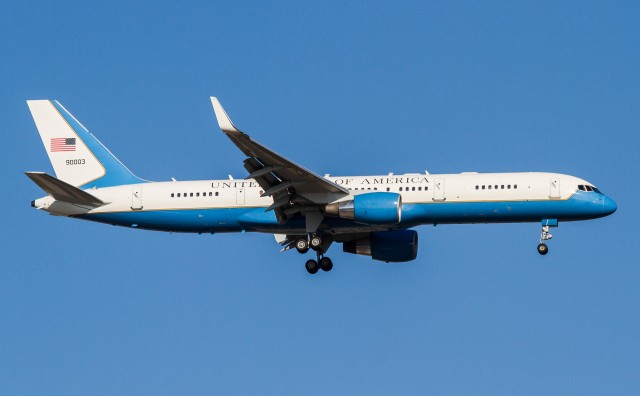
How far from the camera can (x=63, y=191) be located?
208 ft

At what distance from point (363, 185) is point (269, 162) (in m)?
6.39

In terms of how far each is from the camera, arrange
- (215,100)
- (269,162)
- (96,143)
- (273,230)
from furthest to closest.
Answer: (96,143) < (273,230) < (269,162) < (215,100)

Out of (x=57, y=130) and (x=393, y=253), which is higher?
(x=57, y=130)

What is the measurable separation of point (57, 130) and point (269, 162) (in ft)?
50.0

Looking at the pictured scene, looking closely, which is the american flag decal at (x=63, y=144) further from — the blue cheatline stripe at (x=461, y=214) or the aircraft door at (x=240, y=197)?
the aircraft door at (x=240, y=197)

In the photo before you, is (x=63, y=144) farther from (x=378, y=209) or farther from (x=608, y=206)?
(x=608, y=206)

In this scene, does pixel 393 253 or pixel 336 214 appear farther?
pixel 393 253

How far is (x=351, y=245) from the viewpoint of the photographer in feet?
220

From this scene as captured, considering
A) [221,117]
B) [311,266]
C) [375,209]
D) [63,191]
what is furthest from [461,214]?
[63,191]

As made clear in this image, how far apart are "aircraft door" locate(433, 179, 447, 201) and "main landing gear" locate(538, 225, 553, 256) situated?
509 centimetres

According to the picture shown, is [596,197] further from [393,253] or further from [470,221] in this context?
[393,253]

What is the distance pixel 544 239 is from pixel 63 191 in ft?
77.5

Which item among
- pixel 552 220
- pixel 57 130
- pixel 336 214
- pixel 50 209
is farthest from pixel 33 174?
pixel 552 220

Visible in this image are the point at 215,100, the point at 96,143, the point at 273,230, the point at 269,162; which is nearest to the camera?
the point at 215,100
